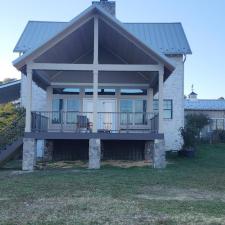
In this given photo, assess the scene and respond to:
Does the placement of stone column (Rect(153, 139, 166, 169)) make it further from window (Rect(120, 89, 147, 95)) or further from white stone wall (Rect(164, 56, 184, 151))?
white stone wall (Rect(164, 56, 184, 151))

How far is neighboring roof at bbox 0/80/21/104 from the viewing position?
83.3 ft

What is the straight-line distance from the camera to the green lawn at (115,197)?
8688 millimetres

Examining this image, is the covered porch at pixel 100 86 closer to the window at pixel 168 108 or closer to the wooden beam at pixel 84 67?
the wooden beam at pixel 84 67

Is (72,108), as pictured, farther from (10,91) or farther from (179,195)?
(179,195)

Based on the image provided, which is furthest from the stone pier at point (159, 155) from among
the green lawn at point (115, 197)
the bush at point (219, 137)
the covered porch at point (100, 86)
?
the bush at point (219, 137)

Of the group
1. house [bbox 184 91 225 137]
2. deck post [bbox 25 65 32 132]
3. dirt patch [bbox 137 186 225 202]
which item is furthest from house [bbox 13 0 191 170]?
house [bbox 184 91 225 137]

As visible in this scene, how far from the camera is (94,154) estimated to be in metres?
18.9

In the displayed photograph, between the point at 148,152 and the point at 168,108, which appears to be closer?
the point at 148,152

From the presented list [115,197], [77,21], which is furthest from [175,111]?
[115,197]

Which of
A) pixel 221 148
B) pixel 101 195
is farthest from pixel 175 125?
pixel 101 195

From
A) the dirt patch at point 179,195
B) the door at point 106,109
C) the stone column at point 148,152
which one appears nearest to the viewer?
the dirt patch at point 179,195

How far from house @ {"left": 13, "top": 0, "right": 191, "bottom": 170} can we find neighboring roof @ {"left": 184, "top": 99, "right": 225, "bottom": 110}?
1456 cm

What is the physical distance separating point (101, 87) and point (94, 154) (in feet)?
18.8

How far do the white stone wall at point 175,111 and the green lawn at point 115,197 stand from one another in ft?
31.3
